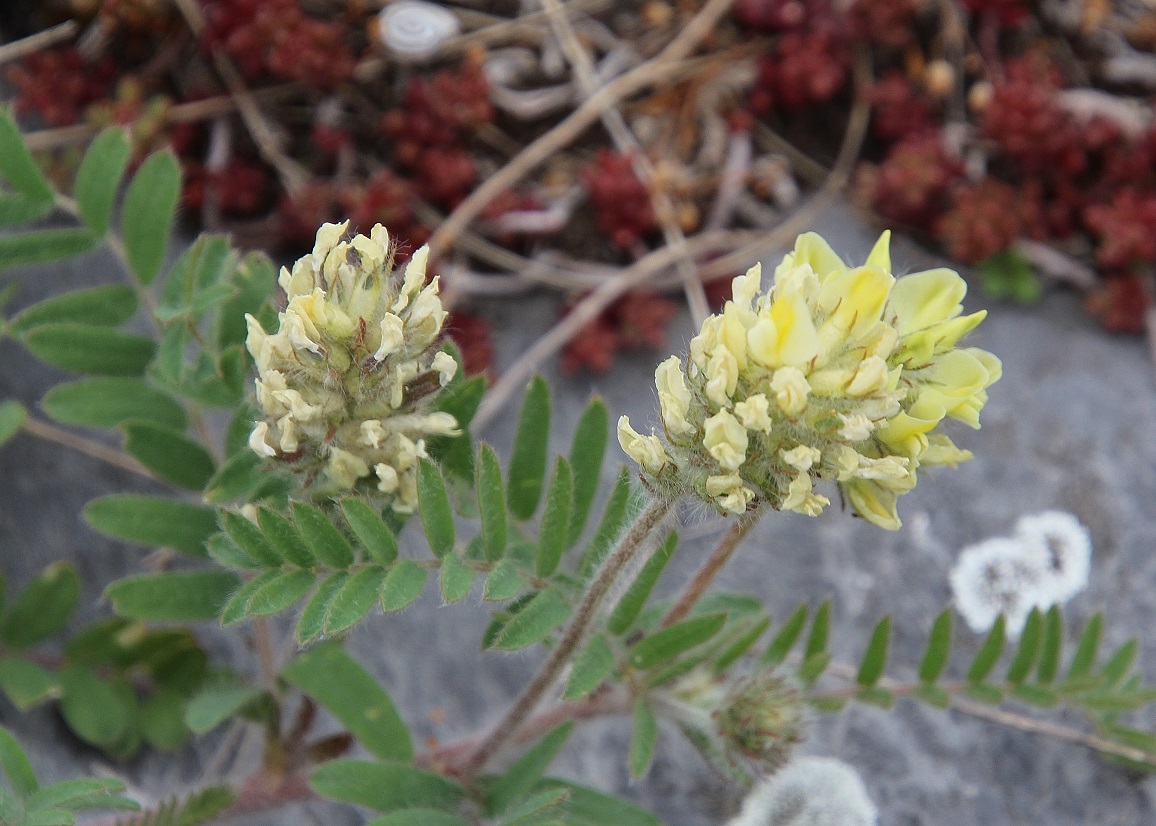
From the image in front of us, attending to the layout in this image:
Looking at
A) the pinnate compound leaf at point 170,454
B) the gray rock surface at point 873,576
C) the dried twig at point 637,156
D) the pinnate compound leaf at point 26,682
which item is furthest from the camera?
the dried twig at point 637,156

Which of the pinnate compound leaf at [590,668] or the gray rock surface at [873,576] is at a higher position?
the pinnate compound leaf at [590,668]

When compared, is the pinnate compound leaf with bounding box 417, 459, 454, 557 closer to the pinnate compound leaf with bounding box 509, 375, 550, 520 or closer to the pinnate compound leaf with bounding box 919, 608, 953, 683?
the pinnate compound leaf with bounding box 509, 375, 550, 520

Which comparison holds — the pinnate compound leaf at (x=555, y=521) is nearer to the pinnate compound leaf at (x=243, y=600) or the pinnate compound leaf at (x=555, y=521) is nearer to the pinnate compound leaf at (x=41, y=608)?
the pinnate compound leaf at (x=243, y=600)

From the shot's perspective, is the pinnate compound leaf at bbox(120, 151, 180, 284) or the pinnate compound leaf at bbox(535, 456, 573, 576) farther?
the pinnate compound leaf at bbox(120, 151, 180, 284)

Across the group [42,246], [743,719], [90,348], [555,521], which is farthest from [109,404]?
[743,719]

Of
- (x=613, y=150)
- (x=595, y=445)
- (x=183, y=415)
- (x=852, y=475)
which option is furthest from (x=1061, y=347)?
(x=183, y=415)

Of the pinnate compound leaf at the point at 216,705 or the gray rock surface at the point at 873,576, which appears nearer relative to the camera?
the pinnate compound leaf at the point at 216,705

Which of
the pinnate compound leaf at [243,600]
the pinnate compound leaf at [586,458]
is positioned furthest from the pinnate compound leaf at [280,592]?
the pinnate compound leaf at [586,458]

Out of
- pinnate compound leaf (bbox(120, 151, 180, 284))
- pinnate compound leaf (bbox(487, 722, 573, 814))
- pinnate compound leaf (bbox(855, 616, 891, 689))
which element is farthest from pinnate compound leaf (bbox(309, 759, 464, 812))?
pinnate compound leaf (bbox(120, 151, 180, 284))
